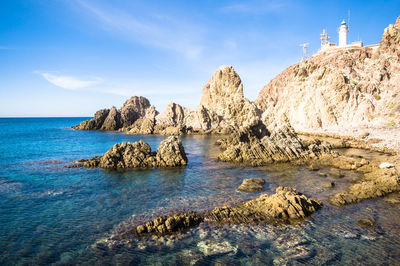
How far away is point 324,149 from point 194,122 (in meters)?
65.1

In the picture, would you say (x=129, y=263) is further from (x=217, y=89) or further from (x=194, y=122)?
(x=217, y=89)

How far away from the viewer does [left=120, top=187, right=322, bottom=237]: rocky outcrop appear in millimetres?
15398

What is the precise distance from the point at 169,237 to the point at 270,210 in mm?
7428

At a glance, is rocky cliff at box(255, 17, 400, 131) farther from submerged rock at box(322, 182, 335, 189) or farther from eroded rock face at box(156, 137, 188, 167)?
eroded rock face at box(156, 137, 188, 167)

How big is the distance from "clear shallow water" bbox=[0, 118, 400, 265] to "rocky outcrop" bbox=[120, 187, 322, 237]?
0.77 metres

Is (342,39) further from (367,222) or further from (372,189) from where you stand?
(367,222)

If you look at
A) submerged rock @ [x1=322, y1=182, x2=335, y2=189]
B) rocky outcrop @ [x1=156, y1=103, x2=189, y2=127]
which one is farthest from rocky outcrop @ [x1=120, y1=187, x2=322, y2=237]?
rocky outcrop @ [x1=156, y1=103, x2=189, y2=127]

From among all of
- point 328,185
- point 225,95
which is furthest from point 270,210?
point 225,95

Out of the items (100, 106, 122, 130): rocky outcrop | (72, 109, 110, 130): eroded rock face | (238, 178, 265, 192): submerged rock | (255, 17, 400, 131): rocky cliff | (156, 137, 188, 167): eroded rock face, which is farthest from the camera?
(72, 109, 110, 130): eroded rock face

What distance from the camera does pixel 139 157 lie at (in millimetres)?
34594

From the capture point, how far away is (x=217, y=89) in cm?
11344

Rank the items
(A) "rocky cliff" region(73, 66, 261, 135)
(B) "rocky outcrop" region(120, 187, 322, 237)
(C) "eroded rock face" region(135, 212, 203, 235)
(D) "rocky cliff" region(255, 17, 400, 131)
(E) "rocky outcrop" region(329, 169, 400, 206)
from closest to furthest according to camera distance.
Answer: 1. (C) "eroded rock face" region(135, 212, 203, 235)
2. (B) "rocky outcrop" region(120, 187, 322, 237)
3. (E) "rocky outcrop" region(329, 169, 400, 206)
4. (D) "rocky cliff" region(255, 17, 400, 131)
5. (A) "rocky cliff" region(73, 66, 261, 135)

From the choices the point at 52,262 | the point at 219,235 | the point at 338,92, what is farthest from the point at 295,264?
the point at 338,92

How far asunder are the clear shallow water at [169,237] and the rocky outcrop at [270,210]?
81cm
